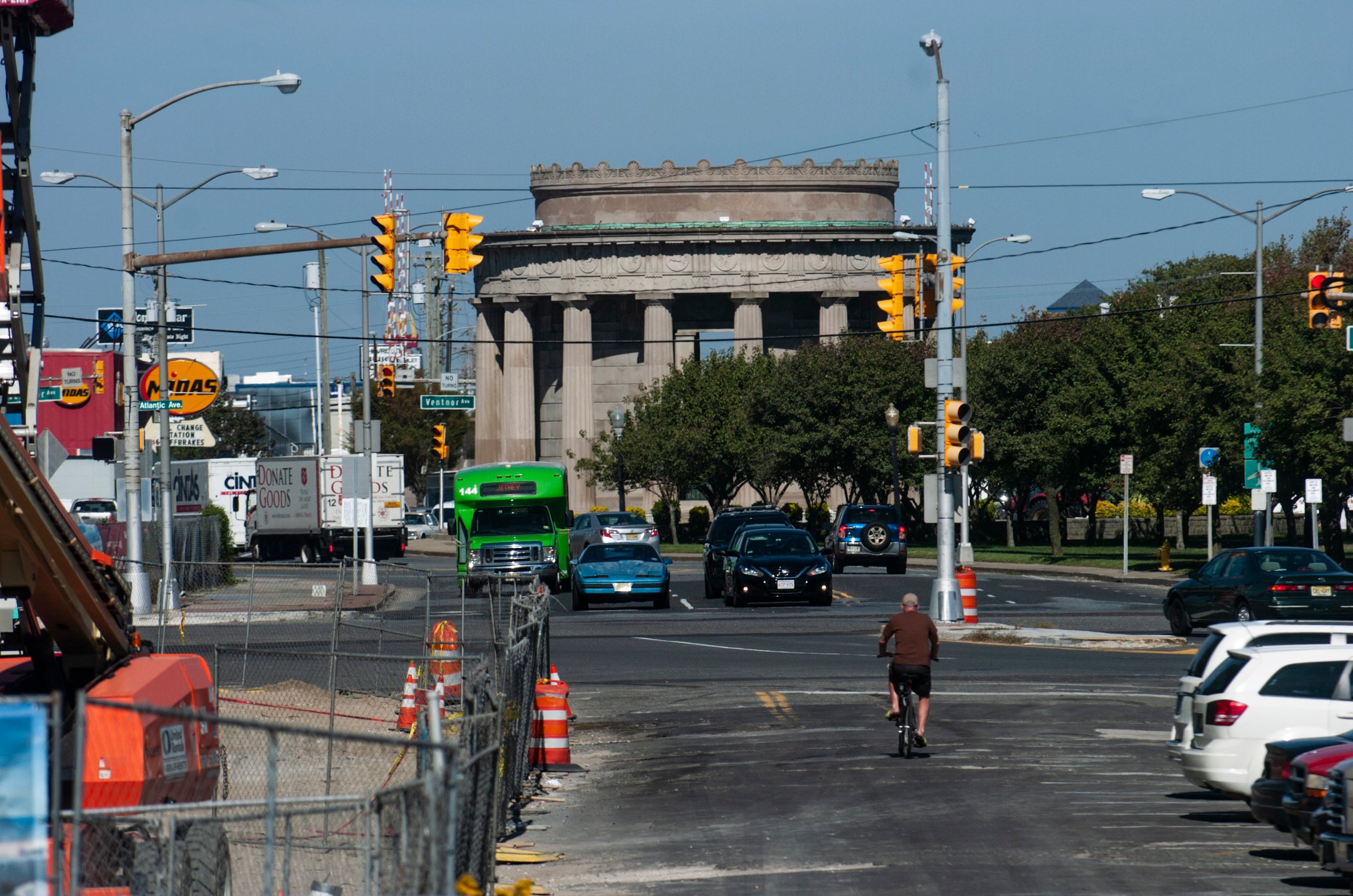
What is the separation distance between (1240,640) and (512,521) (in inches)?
1074

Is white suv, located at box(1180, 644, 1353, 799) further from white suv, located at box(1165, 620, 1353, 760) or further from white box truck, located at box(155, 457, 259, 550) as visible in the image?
white box truck, located at box(155, 457, 259, 550)

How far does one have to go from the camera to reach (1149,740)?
16.4 m

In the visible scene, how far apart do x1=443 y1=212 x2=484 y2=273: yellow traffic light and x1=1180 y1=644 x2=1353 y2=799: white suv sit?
1219 centimetres

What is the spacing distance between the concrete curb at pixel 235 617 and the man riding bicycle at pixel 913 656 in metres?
15.1

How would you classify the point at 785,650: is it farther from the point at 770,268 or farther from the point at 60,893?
the point at 770,268

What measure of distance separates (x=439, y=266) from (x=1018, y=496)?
7256 centimetres

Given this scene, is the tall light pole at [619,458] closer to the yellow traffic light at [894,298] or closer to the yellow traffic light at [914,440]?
the yellow traffic light at [914,440]

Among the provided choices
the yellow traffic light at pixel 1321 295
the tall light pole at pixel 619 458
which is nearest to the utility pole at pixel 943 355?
the yellow traffic light at pixel 1321 295

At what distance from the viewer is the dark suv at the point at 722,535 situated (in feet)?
123

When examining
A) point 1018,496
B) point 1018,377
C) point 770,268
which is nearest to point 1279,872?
point 1018,377

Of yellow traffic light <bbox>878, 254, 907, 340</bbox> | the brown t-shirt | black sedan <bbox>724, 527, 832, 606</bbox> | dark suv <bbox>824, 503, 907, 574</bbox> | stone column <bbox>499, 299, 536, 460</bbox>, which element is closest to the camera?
the brown t-shirt

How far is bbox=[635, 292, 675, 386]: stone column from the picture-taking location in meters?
85.3

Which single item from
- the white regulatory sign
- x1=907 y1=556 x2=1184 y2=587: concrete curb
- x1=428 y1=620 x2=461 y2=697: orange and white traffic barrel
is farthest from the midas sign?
the white regulatory sign

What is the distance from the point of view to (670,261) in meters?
84.2
